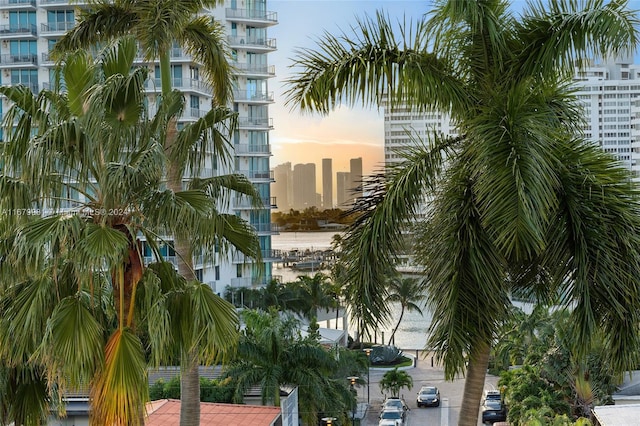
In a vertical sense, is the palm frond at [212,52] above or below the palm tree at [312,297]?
above

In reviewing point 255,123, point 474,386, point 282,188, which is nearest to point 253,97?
point 255,123

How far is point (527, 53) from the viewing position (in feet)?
20.2

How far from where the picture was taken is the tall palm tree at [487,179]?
18.3 feet

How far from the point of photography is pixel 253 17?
1965 inches

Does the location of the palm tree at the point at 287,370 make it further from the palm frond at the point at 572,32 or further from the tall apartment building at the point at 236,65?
the tall apartment building at the point at 236,65

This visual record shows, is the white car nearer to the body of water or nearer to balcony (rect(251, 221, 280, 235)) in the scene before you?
balcony (rect(251, 221, 280, 235))

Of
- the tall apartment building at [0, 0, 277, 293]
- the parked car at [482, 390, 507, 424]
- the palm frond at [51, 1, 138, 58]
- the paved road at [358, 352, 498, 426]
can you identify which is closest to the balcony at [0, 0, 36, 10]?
the tall apartment building at [0, 0, 277, 293]

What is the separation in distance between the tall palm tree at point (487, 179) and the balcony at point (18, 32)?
43.3 m

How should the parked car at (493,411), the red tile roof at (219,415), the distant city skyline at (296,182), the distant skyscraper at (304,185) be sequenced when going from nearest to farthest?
the red tile roof at (219,415)
the parked car at (493,411)
the distant skyscraper at (304,185)
the distant city skyline at (296,182)

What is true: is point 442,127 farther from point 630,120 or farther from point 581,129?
point 630,120

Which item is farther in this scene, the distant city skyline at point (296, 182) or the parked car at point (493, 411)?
the distant city skyline at point (296, 182)

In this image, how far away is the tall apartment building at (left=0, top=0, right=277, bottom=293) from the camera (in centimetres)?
4512

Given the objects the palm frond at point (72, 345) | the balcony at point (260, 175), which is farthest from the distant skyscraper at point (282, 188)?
the palm frond at point (72, 345)

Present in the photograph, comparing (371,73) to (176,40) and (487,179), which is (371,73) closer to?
(487,179)
